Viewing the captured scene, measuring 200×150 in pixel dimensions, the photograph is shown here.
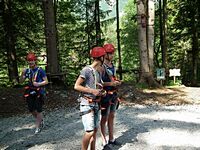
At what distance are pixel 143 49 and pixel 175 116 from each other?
5007 millimetres

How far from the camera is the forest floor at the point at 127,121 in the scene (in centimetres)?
727

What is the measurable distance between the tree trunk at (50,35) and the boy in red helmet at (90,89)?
30.2 feet

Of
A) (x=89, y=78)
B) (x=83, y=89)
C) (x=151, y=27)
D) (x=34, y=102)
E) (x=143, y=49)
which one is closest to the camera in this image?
(x=83, y=89)

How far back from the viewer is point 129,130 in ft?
26.9

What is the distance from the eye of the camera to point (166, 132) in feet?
25.7

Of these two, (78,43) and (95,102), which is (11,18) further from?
(95,102)

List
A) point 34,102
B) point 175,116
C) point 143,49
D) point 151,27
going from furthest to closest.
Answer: point 151,27 < point 143,49 < point 175,116 < point 34,102

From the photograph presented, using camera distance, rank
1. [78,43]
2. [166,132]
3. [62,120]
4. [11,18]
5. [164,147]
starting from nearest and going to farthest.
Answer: [164,147]
[166,132]
[62,120]
[11,18]
[78,43]

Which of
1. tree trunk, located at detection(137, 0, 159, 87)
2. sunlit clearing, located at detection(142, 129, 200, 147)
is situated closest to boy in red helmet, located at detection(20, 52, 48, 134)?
sunlit clearing, located at detection(142, 129, 200, 147)

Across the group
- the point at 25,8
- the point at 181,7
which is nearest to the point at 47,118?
the point at 25,8

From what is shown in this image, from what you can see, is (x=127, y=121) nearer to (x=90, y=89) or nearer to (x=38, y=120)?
(x=38, y=120)

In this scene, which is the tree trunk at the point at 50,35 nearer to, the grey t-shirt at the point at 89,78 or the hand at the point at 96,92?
the grey t-shirt at the point at 89,78

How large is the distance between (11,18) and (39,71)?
14074 mm

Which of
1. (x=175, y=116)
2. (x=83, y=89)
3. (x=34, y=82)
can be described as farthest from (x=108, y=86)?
(x=175, y=116)
